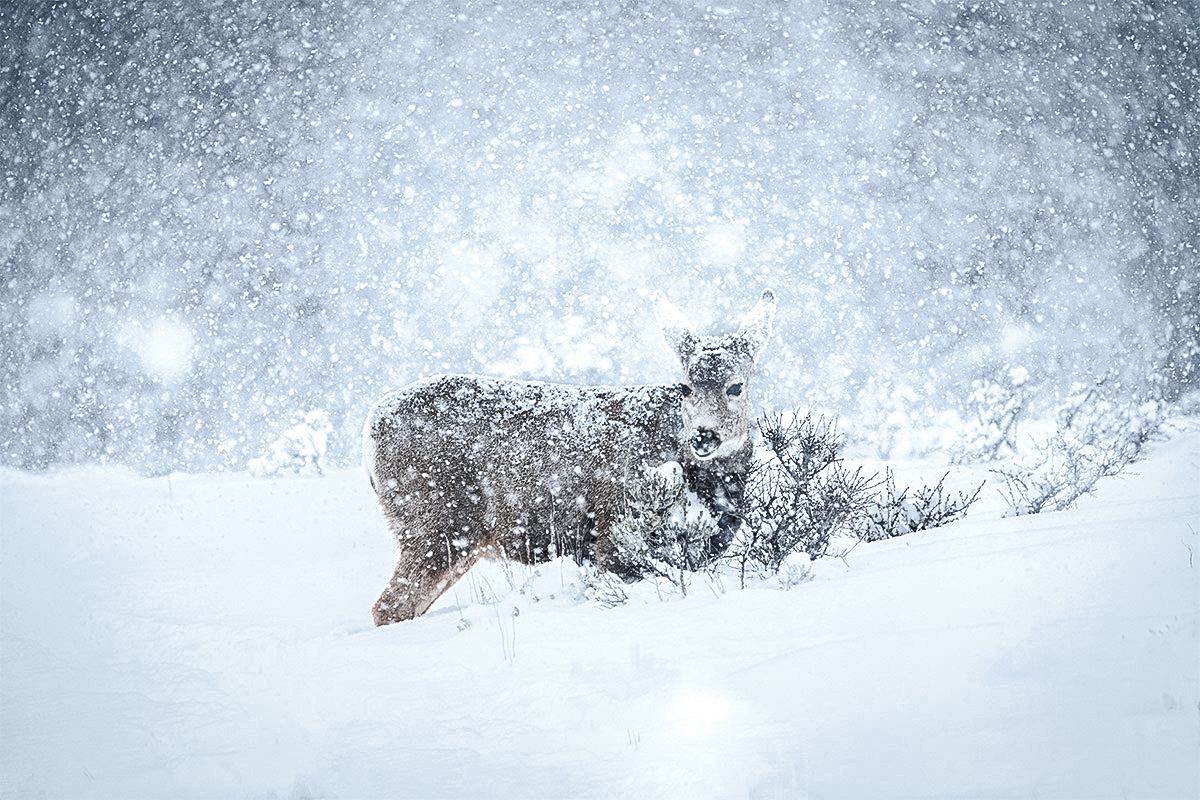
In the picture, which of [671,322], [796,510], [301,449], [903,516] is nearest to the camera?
[796,510]

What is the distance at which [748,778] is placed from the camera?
229 centimetres

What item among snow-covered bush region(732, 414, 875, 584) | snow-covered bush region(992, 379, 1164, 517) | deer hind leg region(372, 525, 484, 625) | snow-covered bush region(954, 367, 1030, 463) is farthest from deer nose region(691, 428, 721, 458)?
snow-covered bush region(954, 367, 1030, 463)

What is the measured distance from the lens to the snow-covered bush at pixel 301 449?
33.8 ft

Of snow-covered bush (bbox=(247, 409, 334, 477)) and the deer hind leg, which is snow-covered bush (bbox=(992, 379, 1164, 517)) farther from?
snow-covered bush (bbox=(247, 409, 334, 477))

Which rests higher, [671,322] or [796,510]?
[671,322]

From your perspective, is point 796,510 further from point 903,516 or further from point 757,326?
point 903,516

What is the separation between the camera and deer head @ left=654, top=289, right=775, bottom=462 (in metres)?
4.57

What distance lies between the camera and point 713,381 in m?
4.61

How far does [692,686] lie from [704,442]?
179cm

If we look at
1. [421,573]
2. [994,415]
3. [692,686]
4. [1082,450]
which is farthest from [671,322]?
[994,415]

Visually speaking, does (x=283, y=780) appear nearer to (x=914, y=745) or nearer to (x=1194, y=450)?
(x=914, y=745)

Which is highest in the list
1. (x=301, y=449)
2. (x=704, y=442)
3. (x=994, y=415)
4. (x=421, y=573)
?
(x=301, y=449)

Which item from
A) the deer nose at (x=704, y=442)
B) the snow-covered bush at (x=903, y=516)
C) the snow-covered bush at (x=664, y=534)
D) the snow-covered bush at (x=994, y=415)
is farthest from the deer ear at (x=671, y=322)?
the snow-covered bush at (x=994, y=415)

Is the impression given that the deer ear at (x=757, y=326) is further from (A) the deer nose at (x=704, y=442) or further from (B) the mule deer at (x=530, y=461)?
(A) the deer nose at (x=704, y=442)
